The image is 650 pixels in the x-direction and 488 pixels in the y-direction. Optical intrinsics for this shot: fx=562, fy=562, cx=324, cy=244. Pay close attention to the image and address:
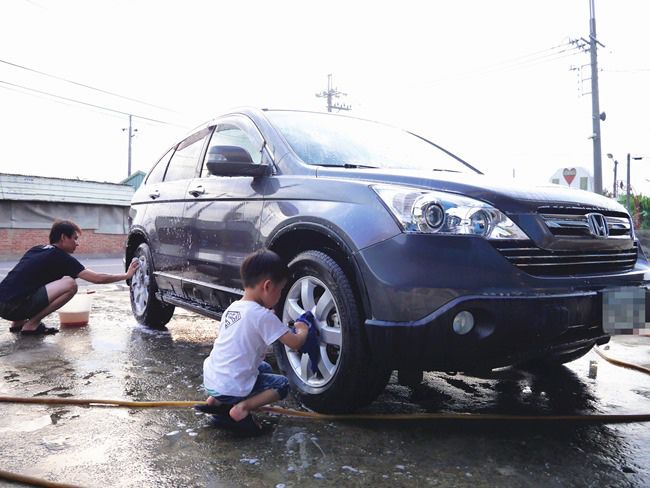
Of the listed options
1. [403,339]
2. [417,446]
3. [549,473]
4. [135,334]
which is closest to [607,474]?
[549,473]

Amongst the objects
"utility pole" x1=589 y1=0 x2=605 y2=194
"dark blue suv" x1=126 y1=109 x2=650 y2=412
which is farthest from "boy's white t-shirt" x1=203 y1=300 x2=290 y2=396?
"utility pole" x1=589 y1=0 x2=605 y2=194

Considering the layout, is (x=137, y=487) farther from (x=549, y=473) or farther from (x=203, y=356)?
(x=203, y=356)

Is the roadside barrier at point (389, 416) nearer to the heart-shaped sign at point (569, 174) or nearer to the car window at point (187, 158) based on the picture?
the car window at point (187, 158)

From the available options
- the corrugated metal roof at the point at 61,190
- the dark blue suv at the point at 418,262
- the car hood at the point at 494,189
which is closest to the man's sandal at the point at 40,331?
the dark blue suv at the point at 418,262

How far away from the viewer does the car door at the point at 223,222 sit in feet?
11.2

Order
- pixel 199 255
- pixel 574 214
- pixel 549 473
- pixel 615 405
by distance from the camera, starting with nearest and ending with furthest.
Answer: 1. pixel 549 473
2. pixel 574 214
3. pixel 615 405
4. pixel 199 255

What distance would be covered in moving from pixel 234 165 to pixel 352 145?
791 millimetres

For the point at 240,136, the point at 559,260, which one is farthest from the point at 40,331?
the point at 559,260

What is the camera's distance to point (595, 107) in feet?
70.4

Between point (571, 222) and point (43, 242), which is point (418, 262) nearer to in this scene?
point (571, 222)

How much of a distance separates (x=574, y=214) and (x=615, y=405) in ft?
4.06

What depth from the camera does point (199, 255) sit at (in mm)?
3977

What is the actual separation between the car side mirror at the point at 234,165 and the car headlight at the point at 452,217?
1.06 meters

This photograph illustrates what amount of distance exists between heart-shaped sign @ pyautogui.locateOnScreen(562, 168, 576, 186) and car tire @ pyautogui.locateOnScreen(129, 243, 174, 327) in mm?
15548
